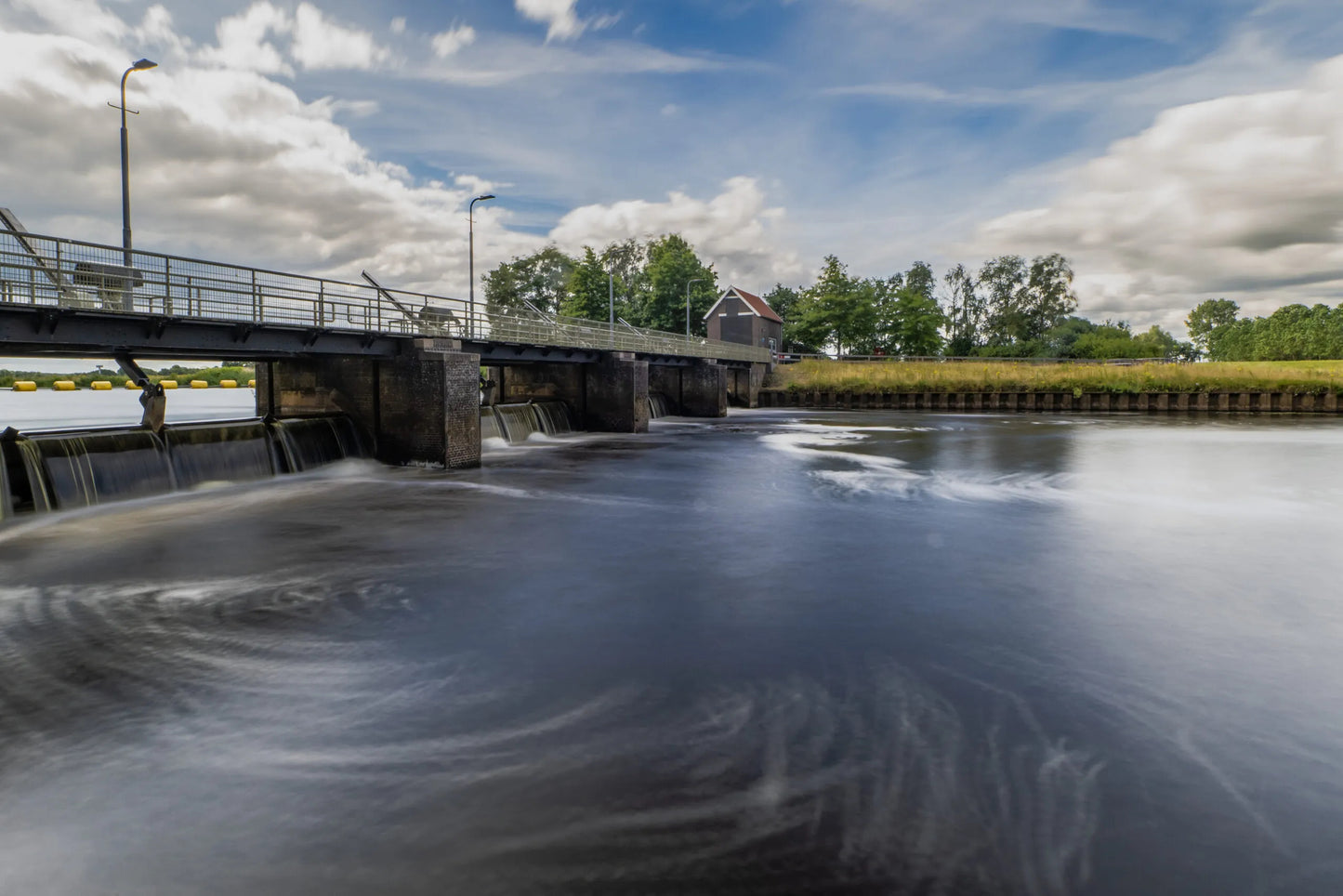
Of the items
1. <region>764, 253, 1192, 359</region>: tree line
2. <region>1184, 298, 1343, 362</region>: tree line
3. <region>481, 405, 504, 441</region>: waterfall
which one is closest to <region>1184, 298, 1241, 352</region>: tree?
<region>1184, 298, 1343, 362</region>: tree line

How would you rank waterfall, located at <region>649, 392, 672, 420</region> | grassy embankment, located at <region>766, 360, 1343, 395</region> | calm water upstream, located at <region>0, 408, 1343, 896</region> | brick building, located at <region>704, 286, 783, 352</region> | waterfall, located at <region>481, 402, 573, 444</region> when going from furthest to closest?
brick building, located at <region>704, 286, 783, 352</region> < grassy embankment, located at <region>766, 360, 1343, 395</region> < waterfall, located at <region>649, 392, 672, 420</region> < waterfall, located at <region>481, 402, 573, 444</region> < calm water upstream, located at <region>0, 408, 1343, 896</region>

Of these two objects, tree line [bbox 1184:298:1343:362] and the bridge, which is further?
tree line [bbox 1184:298:1343:362]

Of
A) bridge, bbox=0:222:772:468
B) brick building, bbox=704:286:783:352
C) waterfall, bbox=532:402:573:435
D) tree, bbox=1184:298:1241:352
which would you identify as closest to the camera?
bridge, bbox=0:222:772:468

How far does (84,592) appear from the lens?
35.4 ft

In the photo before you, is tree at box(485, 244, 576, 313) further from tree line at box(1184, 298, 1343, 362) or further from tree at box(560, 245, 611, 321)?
tree line at box(1184, 298, 1343, 362)

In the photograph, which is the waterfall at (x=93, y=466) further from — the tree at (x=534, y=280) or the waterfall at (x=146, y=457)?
the tree at (x=534, y=280)

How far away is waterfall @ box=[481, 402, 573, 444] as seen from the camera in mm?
34438

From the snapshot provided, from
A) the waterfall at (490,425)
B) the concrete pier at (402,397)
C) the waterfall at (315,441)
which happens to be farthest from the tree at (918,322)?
the waterfall at (315,441)

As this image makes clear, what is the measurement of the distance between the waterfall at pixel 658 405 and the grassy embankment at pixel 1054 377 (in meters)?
18.0

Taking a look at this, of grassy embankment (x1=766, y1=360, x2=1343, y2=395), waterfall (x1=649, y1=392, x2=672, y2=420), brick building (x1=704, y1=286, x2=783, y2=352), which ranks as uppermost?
brick building (x1=704, y1=286, x2=783, y2=352)

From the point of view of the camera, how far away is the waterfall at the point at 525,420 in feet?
113

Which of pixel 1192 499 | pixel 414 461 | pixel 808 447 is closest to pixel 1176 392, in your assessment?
pixel 808 447

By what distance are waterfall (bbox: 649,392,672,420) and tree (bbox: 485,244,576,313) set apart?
54.0 metres

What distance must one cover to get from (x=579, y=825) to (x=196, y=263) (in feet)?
59.0
